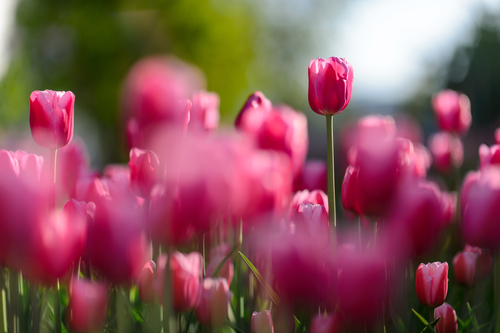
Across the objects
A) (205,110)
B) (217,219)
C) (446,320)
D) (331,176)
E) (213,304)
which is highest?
(205,110)

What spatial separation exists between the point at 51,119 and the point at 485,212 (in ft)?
3.41

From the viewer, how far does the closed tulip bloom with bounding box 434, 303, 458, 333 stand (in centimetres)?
114

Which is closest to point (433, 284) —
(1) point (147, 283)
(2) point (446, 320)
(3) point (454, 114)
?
(2) point (446, 320)

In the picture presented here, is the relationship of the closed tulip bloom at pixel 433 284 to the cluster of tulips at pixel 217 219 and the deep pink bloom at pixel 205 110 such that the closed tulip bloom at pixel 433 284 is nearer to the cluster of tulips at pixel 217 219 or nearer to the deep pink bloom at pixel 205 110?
the cluster of tulips at pixel 217 219

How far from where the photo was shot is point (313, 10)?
62.8 feet

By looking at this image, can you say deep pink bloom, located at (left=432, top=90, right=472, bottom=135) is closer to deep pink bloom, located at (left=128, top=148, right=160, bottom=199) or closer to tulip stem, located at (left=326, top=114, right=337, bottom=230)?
tulip stem, located at (left=326, top=114, right=337, bottom=230)

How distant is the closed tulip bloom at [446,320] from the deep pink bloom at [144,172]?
31.0 inches

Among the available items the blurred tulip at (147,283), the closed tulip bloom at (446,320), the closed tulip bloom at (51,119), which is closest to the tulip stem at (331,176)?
the closed tulip bloom at (446,320)

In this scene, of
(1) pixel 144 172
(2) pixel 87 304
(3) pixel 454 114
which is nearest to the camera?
(2) pixel 87 304

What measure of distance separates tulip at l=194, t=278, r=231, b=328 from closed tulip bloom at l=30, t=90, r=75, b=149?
19.9 inches

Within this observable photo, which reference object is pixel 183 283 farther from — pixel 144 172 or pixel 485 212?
pixel 485 212

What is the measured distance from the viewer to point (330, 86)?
1.17 metres

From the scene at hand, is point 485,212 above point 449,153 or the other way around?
above

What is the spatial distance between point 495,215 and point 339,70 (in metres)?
0.50
